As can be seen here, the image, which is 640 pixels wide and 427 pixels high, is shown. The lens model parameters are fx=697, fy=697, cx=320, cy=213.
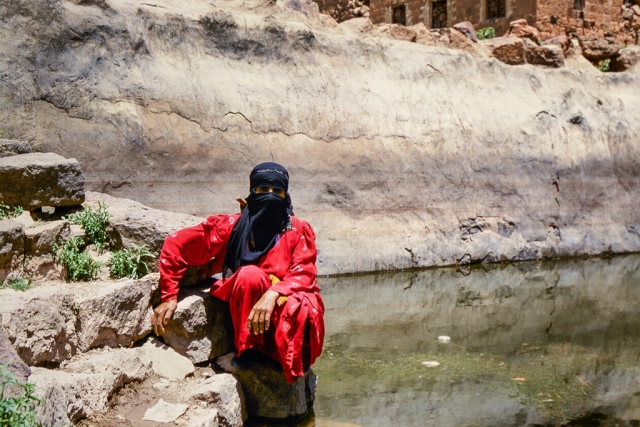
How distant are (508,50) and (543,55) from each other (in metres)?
0.77

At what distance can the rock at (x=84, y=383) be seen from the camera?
A: 115 inches

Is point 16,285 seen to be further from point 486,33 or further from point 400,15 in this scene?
point 400,15

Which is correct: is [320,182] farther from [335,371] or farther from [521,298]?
[335,371]

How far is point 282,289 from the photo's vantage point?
153 inches

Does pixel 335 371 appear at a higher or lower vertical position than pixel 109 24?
lower

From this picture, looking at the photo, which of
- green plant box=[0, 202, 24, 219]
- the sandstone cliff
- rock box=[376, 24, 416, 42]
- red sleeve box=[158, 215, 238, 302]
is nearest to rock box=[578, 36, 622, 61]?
the sandstone cliff

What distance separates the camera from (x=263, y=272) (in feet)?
13.1

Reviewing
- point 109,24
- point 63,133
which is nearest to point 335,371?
point 63,133

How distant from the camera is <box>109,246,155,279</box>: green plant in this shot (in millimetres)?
4250

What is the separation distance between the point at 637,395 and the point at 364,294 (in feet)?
11.1

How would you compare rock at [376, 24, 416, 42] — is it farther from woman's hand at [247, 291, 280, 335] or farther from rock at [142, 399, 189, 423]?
rock at [142, 399, 189, 423]

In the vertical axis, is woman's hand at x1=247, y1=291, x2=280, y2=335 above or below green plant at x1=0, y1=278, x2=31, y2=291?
below

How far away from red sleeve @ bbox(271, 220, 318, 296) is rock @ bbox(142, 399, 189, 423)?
801mm

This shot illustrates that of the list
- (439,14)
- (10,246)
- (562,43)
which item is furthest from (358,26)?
(439,14)
